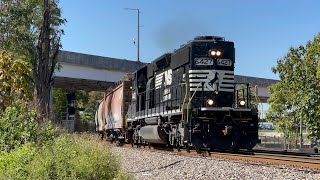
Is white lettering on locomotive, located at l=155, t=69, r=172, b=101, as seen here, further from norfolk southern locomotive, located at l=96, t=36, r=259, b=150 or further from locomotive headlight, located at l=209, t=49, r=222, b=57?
locomotive headlight, located at l=209, t=49, r=222, b=57

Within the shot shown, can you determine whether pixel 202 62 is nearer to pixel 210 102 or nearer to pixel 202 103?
pixel 210 102

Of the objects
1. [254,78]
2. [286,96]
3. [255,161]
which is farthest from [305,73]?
[254,78]

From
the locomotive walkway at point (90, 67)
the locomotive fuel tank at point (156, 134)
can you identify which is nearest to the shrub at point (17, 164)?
the locomotive fuel tank at point (156, 134)

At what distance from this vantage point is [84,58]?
3872 cm

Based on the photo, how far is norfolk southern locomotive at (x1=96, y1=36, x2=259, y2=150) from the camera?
41.1ft

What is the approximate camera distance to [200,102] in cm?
1308

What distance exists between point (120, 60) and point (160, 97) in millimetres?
26555

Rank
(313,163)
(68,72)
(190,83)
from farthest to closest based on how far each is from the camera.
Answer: (68,72) → (190,83) → (313,163)

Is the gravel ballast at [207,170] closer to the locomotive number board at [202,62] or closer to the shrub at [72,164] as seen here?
the shrub at [72,164]

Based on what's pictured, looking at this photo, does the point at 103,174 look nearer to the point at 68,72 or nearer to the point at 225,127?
the point at 225,127

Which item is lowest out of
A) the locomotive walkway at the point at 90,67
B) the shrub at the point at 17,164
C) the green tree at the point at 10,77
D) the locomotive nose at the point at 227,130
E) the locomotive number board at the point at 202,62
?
the shrub at the point at 17,164

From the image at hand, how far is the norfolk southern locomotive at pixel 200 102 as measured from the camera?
12.5 m

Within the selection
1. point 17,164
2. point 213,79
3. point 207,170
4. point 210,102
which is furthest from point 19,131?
point 213,79

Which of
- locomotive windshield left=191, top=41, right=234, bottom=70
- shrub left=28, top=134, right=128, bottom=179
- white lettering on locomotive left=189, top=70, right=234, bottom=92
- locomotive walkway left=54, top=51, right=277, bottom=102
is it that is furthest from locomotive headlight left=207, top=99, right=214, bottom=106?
locomotive walkway left=54, top=51, right=277, bottom=102
